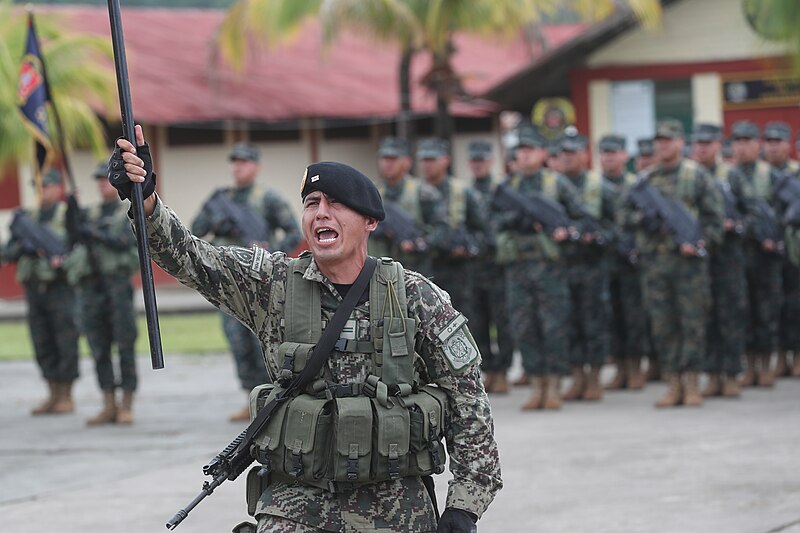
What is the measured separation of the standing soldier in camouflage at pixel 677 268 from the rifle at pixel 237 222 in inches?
108

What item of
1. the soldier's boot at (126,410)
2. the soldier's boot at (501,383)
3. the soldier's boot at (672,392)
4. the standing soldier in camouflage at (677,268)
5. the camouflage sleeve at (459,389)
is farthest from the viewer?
the soldier's boot at (501,383)

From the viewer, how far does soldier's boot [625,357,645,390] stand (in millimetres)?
12688

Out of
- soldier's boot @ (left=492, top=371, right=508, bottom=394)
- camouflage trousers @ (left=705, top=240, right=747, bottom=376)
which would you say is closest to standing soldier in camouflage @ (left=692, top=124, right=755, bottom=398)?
camouflage trousers @ (left=705, top=240, right=747, bottom=376)

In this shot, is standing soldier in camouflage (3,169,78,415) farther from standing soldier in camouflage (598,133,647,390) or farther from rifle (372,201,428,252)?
standing soldier in camouflage (598,133,647,390)

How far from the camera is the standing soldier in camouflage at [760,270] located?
12492 millimetres

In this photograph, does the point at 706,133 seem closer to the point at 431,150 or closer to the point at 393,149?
the point at 431,150

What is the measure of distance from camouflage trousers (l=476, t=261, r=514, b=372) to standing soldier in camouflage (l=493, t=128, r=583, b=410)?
4.32ft

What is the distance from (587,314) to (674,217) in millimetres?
1384

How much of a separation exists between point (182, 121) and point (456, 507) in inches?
960

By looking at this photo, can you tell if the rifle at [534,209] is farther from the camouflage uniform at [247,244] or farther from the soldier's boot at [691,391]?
the camouflage uniform at [247,244]

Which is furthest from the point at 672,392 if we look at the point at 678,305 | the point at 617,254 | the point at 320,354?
the point at 320,354

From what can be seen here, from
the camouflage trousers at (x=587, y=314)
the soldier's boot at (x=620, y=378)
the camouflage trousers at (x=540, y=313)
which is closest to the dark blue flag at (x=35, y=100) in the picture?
the camouflage trousers at (x=540, y=313)

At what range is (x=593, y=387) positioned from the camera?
12070 millimetres

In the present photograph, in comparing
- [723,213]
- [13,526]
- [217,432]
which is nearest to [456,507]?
[13,526]
